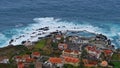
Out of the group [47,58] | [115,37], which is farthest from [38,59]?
[115,37]

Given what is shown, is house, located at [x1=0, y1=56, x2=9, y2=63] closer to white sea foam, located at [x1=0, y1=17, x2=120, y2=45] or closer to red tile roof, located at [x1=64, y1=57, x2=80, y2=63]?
white sea foam, located at [x1=0, y1=17, x2=120, y2=45]

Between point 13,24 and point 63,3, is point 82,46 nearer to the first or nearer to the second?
point 13,24

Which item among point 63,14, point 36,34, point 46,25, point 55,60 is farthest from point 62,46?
point 63,14

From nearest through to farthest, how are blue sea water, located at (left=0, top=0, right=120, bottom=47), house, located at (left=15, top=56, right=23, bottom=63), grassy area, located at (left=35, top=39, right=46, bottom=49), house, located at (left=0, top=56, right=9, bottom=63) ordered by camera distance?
house, located at (left=15, top=56, right=23, bottom=63)
house, located at (left=0, top=56, right=9, bottom=63)
grassy area, located at (left=35, top=39, right=46, bottom=49)
blue sea water, located at (left=0, top=0, right=120, bottom=47)

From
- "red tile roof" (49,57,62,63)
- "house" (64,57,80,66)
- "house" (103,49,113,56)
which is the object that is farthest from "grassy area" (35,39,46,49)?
"house" (103,49,113,56)

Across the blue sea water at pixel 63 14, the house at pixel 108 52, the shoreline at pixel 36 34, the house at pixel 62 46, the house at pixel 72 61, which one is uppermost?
the blue sea water at pixel 63 14

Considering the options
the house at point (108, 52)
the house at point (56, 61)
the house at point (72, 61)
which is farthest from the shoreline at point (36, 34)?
the house at point (72, 61)

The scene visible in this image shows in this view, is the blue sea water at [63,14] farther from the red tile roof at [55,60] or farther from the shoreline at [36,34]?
the red tile roof at [55,60]

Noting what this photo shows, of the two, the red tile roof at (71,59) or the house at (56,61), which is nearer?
the house at (56,61)

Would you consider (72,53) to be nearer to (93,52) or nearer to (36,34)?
(93,52)
